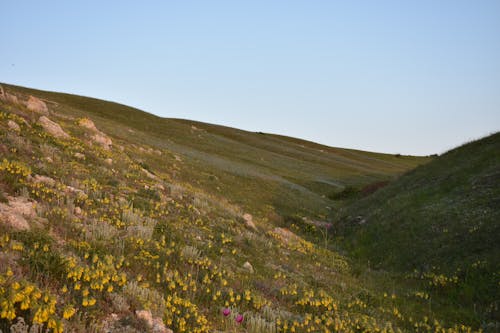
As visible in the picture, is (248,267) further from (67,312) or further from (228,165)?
(228,165)

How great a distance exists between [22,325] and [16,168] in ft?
21.1

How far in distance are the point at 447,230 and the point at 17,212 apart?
16.6 metres

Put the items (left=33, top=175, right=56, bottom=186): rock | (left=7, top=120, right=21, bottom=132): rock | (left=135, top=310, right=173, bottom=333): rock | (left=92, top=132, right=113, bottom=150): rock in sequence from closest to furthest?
1. (left=135, top=310, right=173, bottom=333): rock
2. (left=33, top=175, right=56, bottom=186): rock
3. (left=7, top=120, right=21, bottom=132): rock
4. (left=92, top=132, right=113, bottom=150): rock

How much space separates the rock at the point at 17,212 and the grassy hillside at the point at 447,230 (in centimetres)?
1209

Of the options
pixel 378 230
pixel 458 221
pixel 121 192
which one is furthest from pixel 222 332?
pixel 378 230

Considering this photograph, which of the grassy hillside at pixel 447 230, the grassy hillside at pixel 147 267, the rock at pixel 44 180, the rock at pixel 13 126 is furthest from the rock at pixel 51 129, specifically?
the grassy hillside at pixel 447 230

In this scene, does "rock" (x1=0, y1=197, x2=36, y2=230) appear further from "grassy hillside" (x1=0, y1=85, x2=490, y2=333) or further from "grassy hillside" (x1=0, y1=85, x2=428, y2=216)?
"grassy hillside" (x1=0, y1=85, x2=428, y2=216)

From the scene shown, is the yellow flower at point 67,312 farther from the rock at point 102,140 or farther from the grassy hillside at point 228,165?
the grassy hillside at point 228,165

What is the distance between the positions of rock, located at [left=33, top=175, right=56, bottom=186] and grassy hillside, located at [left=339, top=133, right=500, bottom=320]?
41.7ft

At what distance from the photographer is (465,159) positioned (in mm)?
29734

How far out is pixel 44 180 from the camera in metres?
10.6

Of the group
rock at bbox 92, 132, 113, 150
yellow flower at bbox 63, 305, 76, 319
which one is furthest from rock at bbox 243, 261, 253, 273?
rock at bbox 92, 132, 113, 150

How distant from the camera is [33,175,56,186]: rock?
10392 millimetres

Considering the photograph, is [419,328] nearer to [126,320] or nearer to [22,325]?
[126,320]
